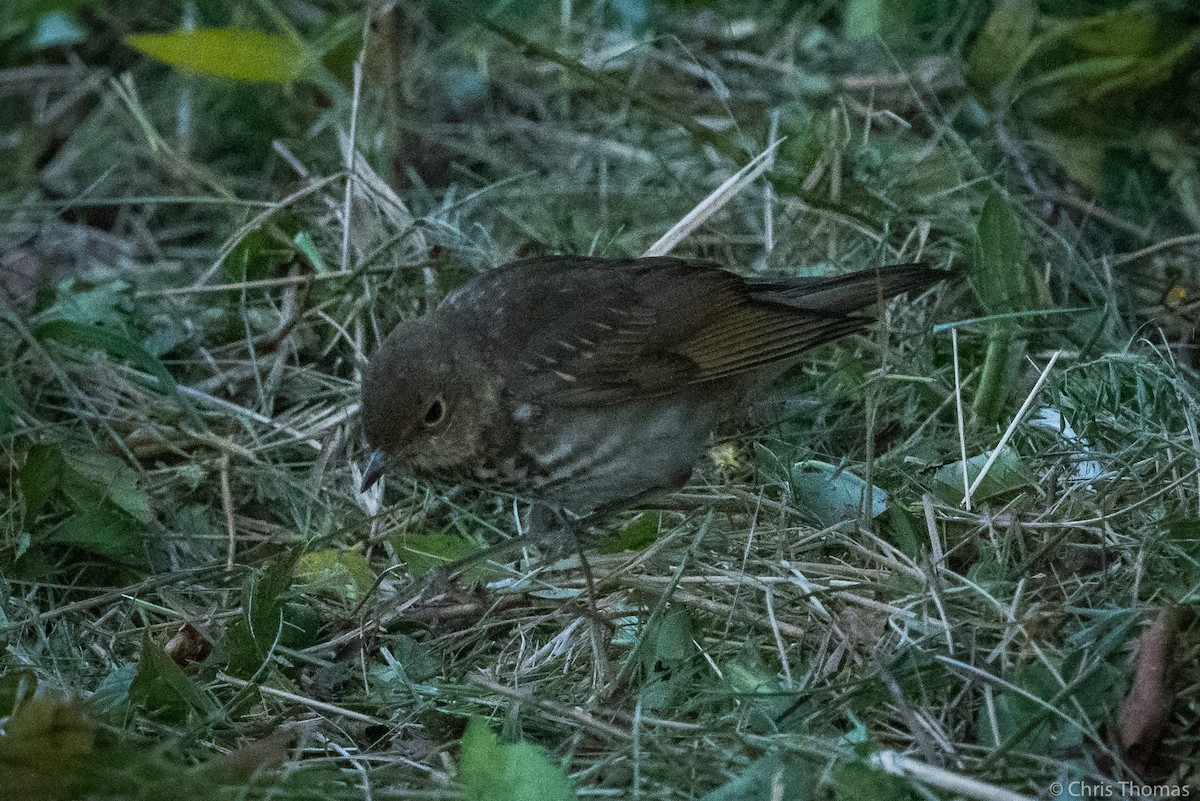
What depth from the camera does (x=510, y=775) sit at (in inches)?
92.4

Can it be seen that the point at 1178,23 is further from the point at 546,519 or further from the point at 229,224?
the point at 229,224

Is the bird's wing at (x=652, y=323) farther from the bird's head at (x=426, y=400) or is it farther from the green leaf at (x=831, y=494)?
the green leaf at (x=831, y=494)

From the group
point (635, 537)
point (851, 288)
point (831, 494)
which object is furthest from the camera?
point (851, 288)

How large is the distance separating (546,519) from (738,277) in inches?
36.4

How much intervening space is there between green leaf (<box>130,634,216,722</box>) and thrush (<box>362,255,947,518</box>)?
27.6 inches

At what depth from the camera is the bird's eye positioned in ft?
10.9

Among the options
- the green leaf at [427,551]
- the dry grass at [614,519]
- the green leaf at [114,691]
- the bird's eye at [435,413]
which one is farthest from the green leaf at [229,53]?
the green leaf at [114,691]

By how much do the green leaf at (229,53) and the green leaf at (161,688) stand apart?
2399 millimetres

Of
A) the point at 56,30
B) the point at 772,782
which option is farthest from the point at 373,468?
the point at 56,30

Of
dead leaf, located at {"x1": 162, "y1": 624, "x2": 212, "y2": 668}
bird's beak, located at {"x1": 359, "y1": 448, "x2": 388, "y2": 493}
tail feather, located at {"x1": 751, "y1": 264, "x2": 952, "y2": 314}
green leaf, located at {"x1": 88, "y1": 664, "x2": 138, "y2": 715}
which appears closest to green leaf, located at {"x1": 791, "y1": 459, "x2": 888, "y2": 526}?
tail feather, located at {"x1": 751, "y1": 264, "x2": 952, "y2": 314}

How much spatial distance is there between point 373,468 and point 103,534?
82 centimetres

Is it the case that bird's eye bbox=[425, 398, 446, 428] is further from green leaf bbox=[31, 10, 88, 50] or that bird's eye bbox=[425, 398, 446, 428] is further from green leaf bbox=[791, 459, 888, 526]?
green leaf bbox=[31, 10, 88, 50]

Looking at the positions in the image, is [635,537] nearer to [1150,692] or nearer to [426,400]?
[426,400]

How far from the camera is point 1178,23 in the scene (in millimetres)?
4625
